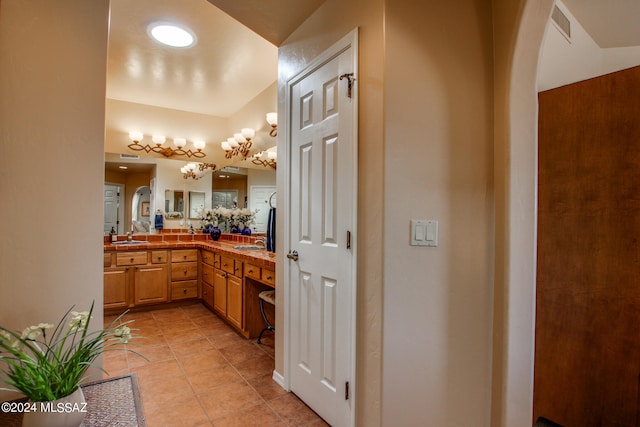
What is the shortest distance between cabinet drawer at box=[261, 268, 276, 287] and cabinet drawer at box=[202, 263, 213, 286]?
145cm

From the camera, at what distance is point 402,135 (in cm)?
140

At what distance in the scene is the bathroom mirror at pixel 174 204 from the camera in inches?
178

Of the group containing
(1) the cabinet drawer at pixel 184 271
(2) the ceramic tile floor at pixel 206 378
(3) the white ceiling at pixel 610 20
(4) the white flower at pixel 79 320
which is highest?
(3) the white ceiling at pixel 610 20

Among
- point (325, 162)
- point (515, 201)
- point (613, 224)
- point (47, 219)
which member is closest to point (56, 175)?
point (47, 219)

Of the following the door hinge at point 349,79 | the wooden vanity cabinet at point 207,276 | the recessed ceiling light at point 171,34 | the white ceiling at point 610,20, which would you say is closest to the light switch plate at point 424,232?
the door hinge at point 349,79

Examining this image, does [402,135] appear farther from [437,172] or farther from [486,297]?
[486,297]

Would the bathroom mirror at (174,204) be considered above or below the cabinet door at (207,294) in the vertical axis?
above

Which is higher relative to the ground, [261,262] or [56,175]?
[56,175]

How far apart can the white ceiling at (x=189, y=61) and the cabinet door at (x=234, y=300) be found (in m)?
2.26

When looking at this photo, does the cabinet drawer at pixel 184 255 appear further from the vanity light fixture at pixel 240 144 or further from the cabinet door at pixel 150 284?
the vanity light fixture at pixel 240 144

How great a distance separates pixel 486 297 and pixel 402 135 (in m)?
0.89

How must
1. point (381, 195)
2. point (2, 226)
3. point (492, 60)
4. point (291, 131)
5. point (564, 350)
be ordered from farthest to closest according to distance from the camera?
1. point (291, 131)
2. point (564, 350)
3. point (492, 60)
4. point (381, 195)
5. point (2, 226)

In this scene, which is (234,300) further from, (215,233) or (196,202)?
(196,202)

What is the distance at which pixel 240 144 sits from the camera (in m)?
4.18
